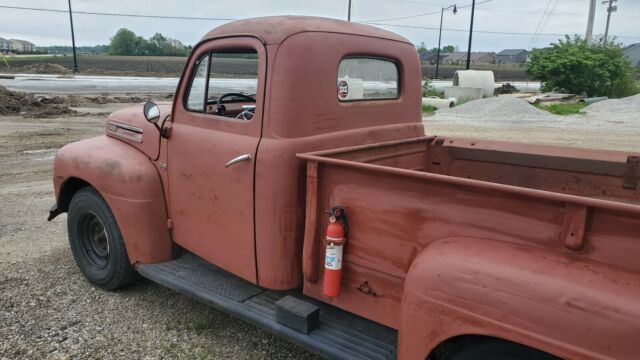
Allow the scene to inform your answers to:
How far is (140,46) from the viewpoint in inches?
2913

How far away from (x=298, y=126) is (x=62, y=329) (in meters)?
2.10

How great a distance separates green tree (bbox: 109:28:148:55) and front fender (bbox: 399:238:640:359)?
78172mm

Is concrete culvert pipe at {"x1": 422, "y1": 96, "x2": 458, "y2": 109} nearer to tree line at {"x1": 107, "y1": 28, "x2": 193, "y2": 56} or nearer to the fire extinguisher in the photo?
the fire extinguisher

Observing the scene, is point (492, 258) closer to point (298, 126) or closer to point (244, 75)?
point (298, 126)

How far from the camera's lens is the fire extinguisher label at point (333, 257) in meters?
2.37

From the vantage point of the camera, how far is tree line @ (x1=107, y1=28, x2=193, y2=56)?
6538cm

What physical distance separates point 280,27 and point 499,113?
646 inches

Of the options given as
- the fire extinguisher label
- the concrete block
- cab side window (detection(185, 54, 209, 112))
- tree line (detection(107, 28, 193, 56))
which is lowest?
the fire extinguisher label

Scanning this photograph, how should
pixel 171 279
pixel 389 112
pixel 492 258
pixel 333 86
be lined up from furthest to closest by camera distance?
pixel 389 112, pixel 171 279, pixel 333 86, pixel 492 258

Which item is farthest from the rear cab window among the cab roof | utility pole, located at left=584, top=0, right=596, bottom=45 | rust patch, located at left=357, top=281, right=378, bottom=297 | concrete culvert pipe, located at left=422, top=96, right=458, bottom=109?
utility pole, located at left=584, top=0, right=596, bottom=45

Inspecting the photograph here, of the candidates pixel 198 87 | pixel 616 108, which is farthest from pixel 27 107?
pixel 616 108

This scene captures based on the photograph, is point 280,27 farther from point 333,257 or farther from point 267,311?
point 267,311

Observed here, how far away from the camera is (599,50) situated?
25.1 m

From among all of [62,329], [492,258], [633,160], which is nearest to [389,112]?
[633,160]
